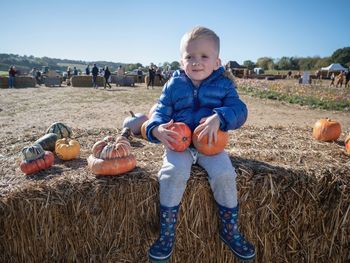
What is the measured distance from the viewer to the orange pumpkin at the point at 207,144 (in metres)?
2.88

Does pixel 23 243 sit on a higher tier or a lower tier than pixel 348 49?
lower

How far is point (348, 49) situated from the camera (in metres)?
88.1

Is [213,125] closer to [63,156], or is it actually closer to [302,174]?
[302,174]

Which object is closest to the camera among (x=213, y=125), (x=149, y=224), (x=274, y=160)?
(x=213, y=125)

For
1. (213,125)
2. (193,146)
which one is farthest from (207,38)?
(193,146)

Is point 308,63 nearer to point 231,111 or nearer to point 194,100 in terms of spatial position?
point 194,100

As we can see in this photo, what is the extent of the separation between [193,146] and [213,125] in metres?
0.45

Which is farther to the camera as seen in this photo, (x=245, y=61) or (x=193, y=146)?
(x=245, y=61)

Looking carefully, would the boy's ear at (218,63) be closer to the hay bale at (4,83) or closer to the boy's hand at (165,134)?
the boy's hand at (165,134)

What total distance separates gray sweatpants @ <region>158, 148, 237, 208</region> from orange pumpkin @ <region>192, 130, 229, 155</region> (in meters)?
0.08

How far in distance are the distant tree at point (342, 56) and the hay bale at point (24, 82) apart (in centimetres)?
8207

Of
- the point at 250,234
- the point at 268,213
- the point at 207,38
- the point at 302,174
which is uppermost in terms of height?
the point at 207,38

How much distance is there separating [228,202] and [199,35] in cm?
169

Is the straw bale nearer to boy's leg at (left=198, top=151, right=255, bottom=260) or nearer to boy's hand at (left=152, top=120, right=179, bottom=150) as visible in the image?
boy's leg at (left=198, top=151, right=255, bottom=260)
